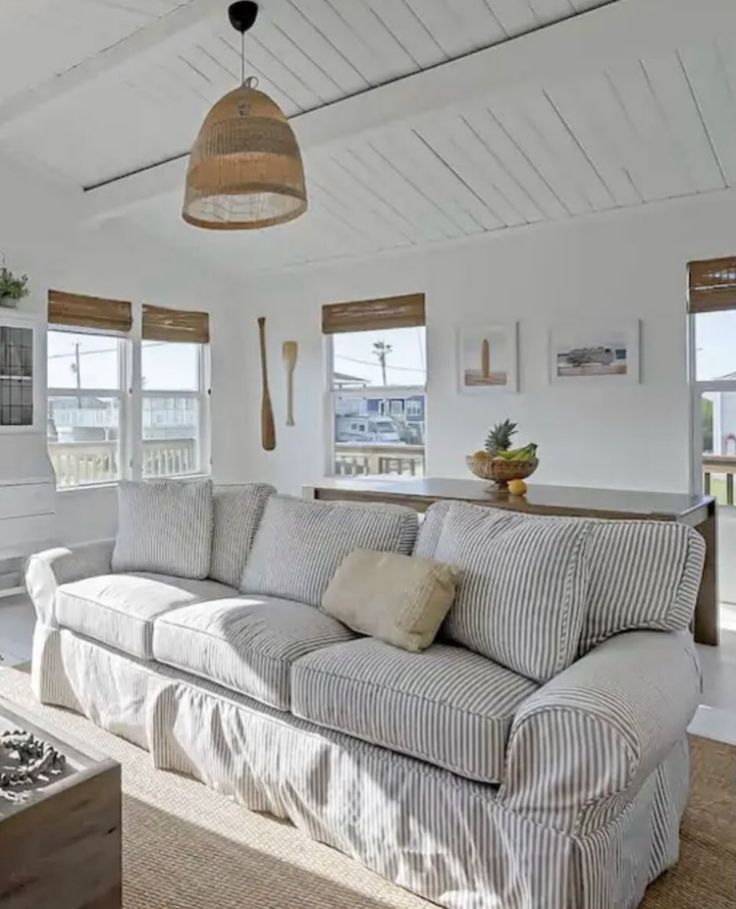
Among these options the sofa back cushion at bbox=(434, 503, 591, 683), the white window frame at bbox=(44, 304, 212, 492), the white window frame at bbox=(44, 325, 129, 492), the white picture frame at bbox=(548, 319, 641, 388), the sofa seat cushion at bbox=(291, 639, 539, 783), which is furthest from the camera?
the white window frame at bbox=(44, 304, 212, 492)

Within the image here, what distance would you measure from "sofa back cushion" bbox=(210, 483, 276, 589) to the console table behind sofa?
0.91 m

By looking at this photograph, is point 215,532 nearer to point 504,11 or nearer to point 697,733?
point 697,733

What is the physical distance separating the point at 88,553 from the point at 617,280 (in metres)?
3.47

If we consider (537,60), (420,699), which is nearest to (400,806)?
(420,699)

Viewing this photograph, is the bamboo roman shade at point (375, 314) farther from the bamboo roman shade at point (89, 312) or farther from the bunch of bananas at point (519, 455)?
the bunch of bananas at point (519, 455)

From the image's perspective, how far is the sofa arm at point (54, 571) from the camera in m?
3.00

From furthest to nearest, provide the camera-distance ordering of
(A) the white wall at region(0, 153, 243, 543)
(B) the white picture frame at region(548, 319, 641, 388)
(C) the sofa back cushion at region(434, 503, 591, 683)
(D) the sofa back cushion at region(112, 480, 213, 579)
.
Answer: (A) the white wall at region(0, 153, 243, 543) < (B) the white picture frame at region(548, 319, 641, 388) < (D) the sofa back cushion at region(112, 480, 213, 579) < (C) the sofa back cushion at region(434, 503, 591, 683)

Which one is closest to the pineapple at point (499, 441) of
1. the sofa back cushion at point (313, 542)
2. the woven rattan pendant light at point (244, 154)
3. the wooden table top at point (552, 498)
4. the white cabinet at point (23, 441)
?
the wooden table top at point (552, 498)

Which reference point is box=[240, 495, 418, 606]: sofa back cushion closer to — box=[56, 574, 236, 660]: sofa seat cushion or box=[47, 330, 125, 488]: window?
box=[56, 574, 236, 660]: sofa seat cushion

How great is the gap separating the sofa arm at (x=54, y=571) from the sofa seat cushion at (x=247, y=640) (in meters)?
0.73

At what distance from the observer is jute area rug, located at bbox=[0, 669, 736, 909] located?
1.82 metres

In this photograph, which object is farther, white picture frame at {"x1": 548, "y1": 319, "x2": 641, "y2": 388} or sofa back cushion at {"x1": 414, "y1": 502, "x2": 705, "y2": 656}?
white picture frame at {"x1": 548, "y1": 319, "x2": 641, "y2": 388}

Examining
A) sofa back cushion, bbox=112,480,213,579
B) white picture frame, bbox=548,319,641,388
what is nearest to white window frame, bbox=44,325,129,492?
sofa back cushion, bbox=112,480,213,579

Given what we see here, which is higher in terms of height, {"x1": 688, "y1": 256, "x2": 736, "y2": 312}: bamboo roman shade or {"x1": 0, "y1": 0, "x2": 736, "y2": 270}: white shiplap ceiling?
{"x1": 0, "y1": 0, "x2": 736, "y2": 270}: white shiplap ceiling
